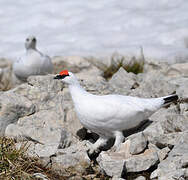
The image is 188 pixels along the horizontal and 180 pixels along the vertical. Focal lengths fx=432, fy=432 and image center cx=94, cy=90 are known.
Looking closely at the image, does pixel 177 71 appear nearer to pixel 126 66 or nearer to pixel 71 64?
pixel 126 66

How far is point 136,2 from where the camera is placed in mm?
11305

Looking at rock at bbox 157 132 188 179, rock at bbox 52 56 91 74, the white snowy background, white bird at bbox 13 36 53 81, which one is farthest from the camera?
the white snowy background

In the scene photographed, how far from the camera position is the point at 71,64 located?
8391 mm

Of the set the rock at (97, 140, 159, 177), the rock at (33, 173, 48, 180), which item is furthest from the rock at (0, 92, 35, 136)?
the rock at (97, 140, 159, 177)

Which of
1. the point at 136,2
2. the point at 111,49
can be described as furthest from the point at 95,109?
the point at 136,2

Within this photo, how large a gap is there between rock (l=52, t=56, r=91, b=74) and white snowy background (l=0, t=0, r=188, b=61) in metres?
0.61

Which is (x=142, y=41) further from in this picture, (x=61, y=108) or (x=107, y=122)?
(x=107, y=122)

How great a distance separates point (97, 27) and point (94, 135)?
5.97m

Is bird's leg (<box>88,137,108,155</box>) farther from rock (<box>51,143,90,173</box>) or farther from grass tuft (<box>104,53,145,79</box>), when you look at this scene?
grass tuft (<box>104,53,145,79</box>)

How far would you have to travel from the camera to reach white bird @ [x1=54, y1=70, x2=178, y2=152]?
4105mm

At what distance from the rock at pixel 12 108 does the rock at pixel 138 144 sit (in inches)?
56.9

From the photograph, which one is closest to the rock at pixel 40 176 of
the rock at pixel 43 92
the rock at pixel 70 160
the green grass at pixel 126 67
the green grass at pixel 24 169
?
the green grass at pixel 24 169

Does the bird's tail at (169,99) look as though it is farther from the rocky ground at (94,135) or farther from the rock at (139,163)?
the rock at (139,163)

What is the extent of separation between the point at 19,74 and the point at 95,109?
11.4 feet
